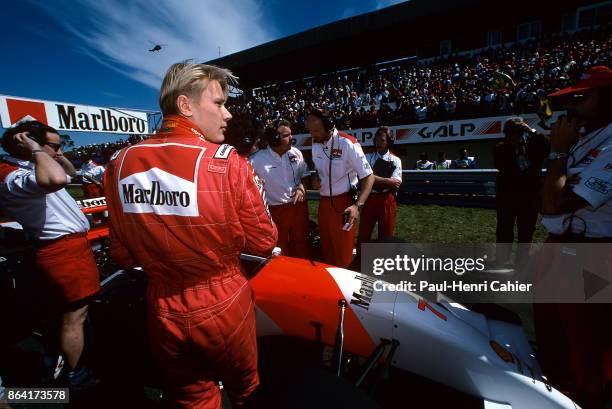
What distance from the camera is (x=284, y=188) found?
10.3 ft

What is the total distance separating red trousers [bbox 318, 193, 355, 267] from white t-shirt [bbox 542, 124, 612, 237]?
1.57m

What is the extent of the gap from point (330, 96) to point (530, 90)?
13848 millimetres

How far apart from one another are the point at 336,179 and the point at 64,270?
84.5 inches

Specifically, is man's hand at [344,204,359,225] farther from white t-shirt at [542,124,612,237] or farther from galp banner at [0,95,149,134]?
galp banner at [0,95,149,134]

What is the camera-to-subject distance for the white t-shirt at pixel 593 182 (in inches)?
55.6

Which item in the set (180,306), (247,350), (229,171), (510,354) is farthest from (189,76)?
(510,354)

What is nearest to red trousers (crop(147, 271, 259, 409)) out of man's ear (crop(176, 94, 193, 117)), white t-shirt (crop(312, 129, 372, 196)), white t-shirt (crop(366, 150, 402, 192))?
man's ear (crop(176, 94, 193, 117))

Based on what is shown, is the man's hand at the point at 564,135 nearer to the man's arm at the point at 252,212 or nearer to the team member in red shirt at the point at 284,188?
the man's arm at the point at 252,212

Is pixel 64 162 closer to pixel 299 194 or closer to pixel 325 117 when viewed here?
pixel 299 194

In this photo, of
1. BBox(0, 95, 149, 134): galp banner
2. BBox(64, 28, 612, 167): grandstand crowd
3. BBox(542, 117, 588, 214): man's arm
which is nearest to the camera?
BBox(542, 117, 588, 214): man's arm

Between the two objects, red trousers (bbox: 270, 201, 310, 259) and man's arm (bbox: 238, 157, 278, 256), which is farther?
red trousers (bbox: 270, 201, 310, 259)

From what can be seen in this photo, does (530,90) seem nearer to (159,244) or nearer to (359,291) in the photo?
(359,291)

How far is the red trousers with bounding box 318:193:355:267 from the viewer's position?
287cm

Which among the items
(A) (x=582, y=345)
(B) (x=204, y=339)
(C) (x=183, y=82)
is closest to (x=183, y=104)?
(C) (x=183, y=82)
